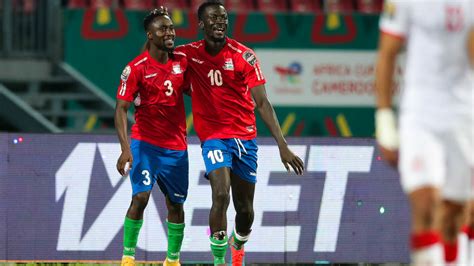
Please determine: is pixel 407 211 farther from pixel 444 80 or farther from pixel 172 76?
pixel 444 80

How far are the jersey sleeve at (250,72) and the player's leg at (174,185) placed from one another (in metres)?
0.82

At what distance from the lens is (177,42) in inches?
717

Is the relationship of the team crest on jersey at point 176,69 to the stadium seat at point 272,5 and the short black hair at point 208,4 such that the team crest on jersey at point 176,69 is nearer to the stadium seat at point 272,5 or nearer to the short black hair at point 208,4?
the short black hair at point 208,4

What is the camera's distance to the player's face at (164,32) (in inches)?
397

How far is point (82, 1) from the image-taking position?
17.9m

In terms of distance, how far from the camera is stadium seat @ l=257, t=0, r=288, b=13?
18609mm

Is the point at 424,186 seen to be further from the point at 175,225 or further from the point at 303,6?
the point at 303,6

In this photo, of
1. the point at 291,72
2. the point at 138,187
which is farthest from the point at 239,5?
the point at 138,187

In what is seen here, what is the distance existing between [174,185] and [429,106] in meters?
4.05

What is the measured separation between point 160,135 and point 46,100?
7.24m

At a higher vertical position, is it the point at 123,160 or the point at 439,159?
the point at 439,159

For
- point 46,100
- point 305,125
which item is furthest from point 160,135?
point 305,125

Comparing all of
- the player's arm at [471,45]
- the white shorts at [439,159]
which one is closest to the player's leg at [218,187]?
the white shorts at [439,159]

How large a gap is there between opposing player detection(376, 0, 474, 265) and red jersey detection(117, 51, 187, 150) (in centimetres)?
367
